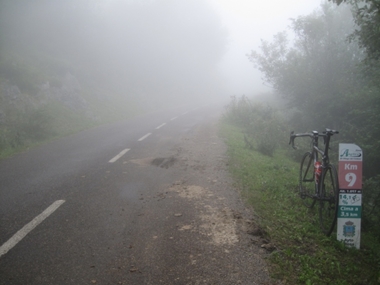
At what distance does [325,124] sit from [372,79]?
6.27 m

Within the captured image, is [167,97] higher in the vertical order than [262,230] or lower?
higher

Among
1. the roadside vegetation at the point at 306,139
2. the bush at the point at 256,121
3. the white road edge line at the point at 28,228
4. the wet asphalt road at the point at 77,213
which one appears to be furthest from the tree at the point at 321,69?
the white road edge line at the point at 28,228

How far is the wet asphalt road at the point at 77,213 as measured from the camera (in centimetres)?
306

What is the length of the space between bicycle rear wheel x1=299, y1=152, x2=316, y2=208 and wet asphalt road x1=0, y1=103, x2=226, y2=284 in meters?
2.62

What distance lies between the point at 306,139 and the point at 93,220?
1235cm

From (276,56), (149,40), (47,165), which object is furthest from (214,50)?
(47,165)

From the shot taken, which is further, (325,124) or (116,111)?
(116,111)

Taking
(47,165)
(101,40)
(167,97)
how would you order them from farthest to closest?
1. (167,97)
2. (101,40)
3. (47,165)

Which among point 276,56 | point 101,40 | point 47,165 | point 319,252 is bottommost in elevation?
point 319,252

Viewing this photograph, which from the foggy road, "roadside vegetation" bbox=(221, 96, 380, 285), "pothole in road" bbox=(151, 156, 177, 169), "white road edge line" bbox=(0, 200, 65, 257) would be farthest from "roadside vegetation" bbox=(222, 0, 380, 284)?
"white road edge line" bbox=(0, 200, 65, 257)

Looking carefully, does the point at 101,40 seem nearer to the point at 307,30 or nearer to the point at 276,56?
the point at 276,56

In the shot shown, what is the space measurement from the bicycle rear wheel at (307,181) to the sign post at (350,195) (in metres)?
0.86

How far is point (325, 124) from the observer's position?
1603cm

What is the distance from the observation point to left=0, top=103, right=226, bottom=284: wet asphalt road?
3.06 m
